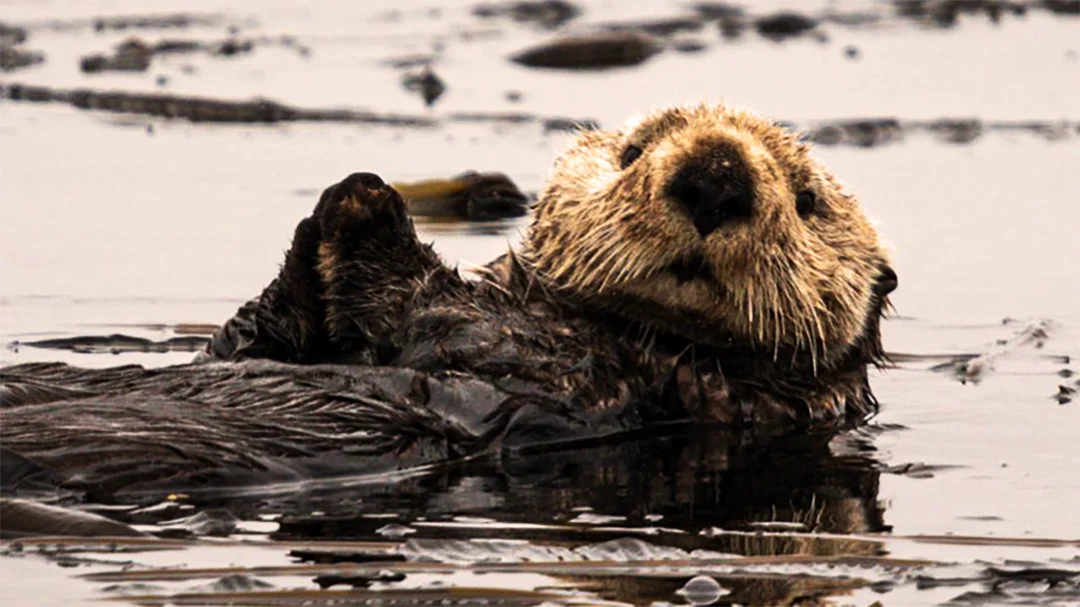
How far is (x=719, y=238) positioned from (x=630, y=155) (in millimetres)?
741

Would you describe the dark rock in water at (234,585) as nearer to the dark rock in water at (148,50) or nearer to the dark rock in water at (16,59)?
the dark rock in water at (148,50)

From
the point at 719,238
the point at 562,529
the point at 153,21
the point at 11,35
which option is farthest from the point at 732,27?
the point at 562,529

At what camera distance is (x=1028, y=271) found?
8.95 meters

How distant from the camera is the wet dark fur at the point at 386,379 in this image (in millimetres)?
5352

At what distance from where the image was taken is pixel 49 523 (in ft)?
15.3

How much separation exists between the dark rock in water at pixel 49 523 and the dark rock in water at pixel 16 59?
31.1 feet

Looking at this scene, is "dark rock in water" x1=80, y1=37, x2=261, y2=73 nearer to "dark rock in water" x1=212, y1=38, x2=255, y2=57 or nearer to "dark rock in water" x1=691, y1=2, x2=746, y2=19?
"dark rock in water" x1=212, y1=38, x2=255, y2=57

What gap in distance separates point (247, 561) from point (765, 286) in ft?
6.57

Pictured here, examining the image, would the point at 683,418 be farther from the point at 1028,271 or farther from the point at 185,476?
the point at 1028,271

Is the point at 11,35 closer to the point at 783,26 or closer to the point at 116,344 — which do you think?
the point at 783,26

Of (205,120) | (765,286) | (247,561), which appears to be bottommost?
(247,561)

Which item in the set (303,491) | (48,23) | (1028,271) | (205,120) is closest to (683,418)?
(303,491)

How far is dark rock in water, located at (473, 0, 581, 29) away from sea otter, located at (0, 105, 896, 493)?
11373 mm

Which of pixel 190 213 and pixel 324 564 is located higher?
pixel 190 213
